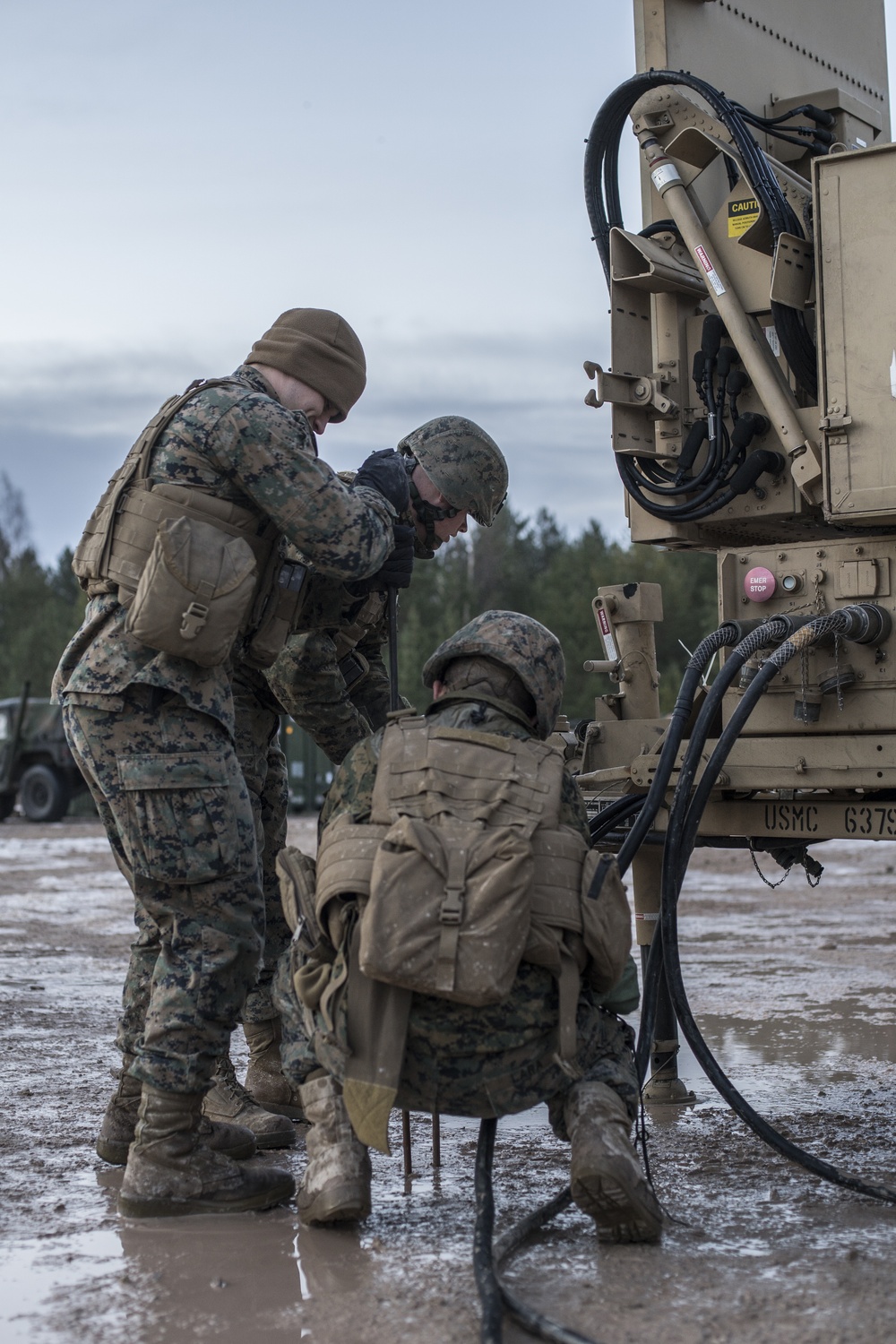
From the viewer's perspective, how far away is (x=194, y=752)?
12.1 ft

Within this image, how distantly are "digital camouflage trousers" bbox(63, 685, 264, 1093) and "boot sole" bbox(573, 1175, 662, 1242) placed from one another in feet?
3.35

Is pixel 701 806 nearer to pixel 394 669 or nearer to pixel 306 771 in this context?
pixel 394 669

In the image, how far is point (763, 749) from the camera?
14.3ft

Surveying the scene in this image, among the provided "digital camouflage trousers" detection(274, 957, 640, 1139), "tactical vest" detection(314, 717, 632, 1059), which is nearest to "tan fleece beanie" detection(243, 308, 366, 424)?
"tactical vest" detection(314, 717, 632, 1059)

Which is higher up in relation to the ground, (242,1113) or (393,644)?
(393,644)

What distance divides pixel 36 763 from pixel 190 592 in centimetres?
2101

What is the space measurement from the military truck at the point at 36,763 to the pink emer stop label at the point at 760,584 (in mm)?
19698

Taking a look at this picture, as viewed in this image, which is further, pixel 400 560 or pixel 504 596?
pixel 504 596

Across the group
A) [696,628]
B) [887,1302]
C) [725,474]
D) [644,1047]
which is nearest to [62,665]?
[644,1047]

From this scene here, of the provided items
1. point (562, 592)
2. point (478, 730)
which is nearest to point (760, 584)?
point (478, 730)

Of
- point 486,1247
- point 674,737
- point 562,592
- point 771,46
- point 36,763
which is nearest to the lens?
point 486,1247

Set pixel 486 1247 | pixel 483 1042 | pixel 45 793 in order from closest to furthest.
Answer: pixel 486 1247, pixel 483 1042, pixel 45 793

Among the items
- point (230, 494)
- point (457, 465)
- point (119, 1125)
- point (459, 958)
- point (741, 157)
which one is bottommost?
point (119, 1125)

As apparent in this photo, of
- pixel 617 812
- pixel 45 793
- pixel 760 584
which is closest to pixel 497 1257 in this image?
pixel 617 812
